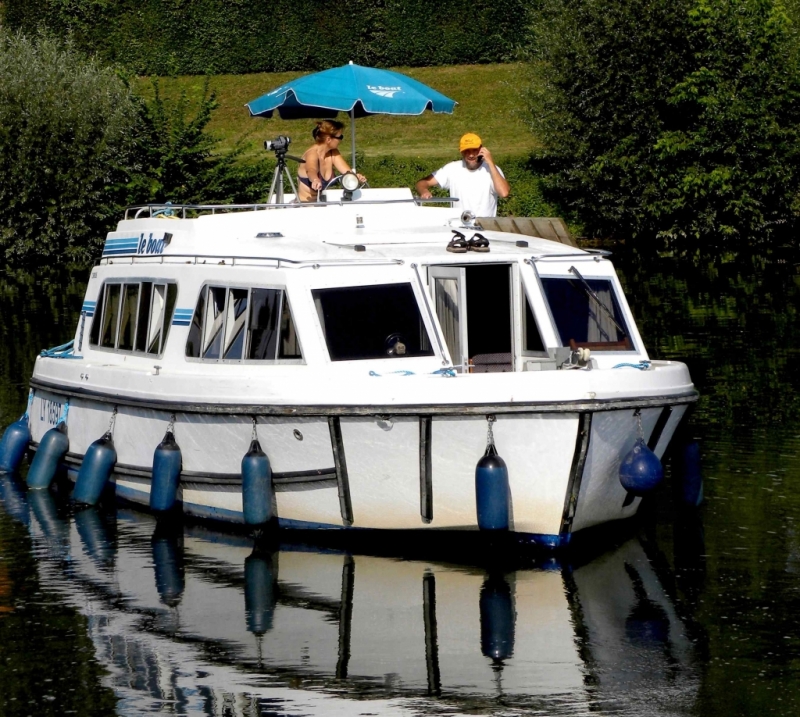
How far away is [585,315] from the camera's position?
46.2 ft

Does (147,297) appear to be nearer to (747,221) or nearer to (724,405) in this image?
(724,405)

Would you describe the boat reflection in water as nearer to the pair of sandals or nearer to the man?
the pair of sandals

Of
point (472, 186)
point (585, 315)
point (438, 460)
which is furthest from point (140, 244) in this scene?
point (438, 460)

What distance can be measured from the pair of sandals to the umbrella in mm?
3268

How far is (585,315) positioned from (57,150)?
1331 inches

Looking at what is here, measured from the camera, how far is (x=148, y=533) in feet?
→ 48.1

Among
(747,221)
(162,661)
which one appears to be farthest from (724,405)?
(747,221)

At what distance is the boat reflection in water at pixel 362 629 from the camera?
10.1 m

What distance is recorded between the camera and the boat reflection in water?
10062 millimetres

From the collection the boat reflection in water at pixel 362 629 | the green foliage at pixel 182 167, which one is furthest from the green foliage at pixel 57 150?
the boat reflection in water at pixel 362 629

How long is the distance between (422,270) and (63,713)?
543 centimetres

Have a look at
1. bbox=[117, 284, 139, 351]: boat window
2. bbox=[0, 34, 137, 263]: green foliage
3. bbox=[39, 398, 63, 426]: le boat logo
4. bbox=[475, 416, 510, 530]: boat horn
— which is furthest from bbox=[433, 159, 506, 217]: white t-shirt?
bbox=[0, 34, 137, 263]: green foliage

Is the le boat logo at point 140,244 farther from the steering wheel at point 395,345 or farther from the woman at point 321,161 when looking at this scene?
the steering wheel at point 395,345

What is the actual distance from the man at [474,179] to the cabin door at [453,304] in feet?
8.20
